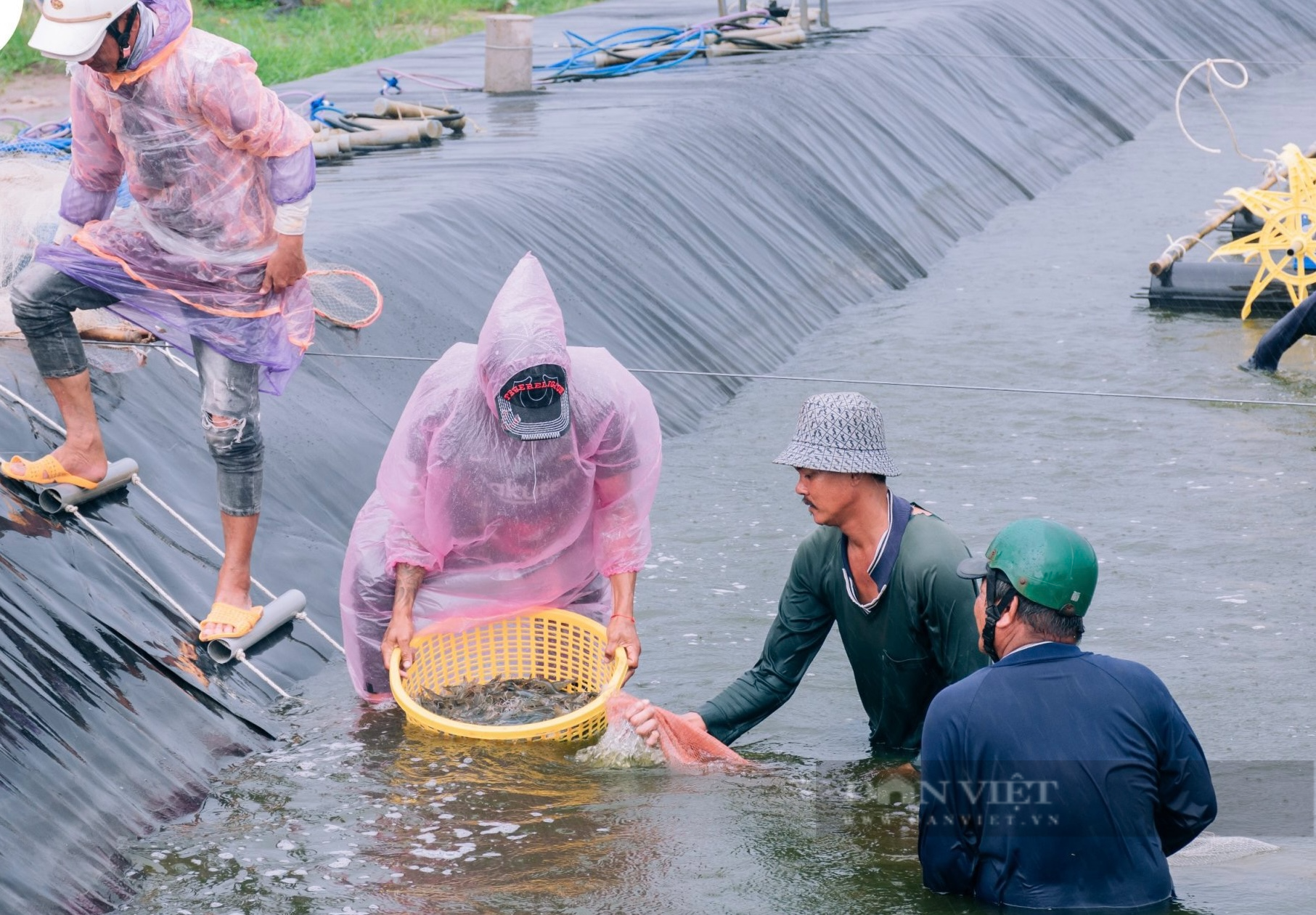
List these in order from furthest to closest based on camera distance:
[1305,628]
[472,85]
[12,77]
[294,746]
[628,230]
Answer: [12,77] < [472,85] < [628,230] < [1305,628] < [294,746]

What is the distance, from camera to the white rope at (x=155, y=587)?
16.1 ft

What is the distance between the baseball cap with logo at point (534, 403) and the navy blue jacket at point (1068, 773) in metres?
1.45

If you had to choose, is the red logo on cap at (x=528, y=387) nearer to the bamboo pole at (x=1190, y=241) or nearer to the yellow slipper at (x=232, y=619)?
the yellow slipper at (x=232, y=619)

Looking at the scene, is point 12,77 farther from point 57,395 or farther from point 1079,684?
point 1079,684

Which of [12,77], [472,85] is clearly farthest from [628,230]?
[12,77]

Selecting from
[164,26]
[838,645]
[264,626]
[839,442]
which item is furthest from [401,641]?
[838,645]

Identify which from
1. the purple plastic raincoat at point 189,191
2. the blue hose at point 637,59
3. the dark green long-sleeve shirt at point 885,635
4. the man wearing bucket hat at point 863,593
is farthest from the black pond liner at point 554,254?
the dark green long-sleeve shirt at point 885,635

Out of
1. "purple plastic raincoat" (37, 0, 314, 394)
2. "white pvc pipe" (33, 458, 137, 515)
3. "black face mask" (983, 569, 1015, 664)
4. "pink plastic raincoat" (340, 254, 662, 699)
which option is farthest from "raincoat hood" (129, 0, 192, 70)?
"black face mask" (983, 569, 1015, 664)

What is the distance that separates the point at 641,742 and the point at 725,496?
3.11 m

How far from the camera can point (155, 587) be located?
16.2 feet

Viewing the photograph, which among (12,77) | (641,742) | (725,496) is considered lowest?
(12,77)

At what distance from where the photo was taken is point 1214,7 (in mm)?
18422

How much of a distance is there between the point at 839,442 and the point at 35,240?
3250 millimetres

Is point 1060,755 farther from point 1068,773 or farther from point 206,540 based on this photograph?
point 206,540
